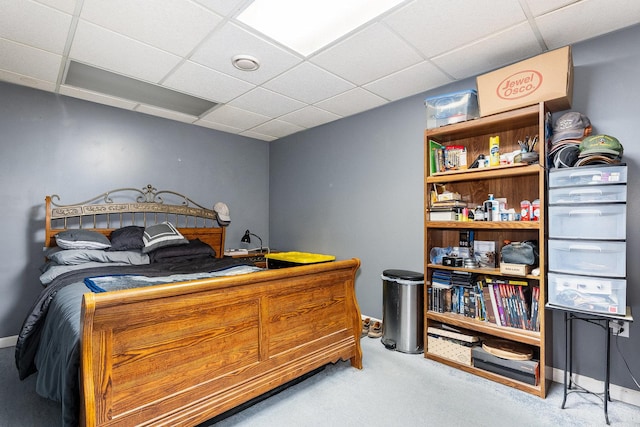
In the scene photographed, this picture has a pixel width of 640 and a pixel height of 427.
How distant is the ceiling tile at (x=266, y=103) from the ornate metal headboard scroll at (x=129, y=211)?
1.50 metres

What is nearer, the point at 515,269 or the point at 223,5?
the point at 223,5

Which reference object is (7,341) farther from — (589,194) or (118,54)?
(589,194)

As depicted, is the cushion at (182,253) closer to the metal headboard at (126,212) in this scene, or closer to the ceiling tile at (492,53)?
the metal headboard at (126,212)

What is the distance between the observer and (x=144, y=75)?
2.83 meters

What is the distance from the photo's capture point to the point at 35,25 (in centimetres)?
213

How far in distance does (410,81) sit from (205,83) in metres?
1.96

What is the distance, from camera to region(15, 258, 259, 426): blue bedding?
1.42 meters

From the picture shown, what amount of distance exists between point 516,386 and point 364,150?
2690 mm

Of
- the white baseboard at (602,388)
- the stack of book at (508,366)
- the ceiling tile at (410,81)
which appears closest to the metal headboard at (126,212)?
the ceiling tile at (410,81)

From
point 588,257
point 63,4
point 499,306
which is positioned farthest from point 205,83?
point 588,257

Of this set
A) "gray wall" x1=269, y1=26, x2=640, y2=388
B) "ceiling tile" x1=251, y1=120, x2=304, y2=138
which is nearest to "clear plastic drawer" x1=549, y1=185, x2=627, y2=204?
"gray wall" x1=269, y1=26, x2=640, y2=388

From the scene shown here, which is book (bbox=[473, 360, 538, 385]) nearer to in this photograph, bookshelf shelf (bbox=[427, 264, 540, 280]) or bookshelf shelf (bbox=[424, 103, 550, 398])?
bookshelf shelf (bbox=[424, 103, 550, 398])

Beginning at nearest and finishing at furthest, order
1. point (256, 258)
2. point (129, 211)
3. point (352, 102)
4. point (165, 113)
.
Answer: point (352, 102), point (129, 211), point (165, 113), point (256, 258)

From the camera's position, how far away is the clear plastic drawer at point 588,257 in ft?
6.13
